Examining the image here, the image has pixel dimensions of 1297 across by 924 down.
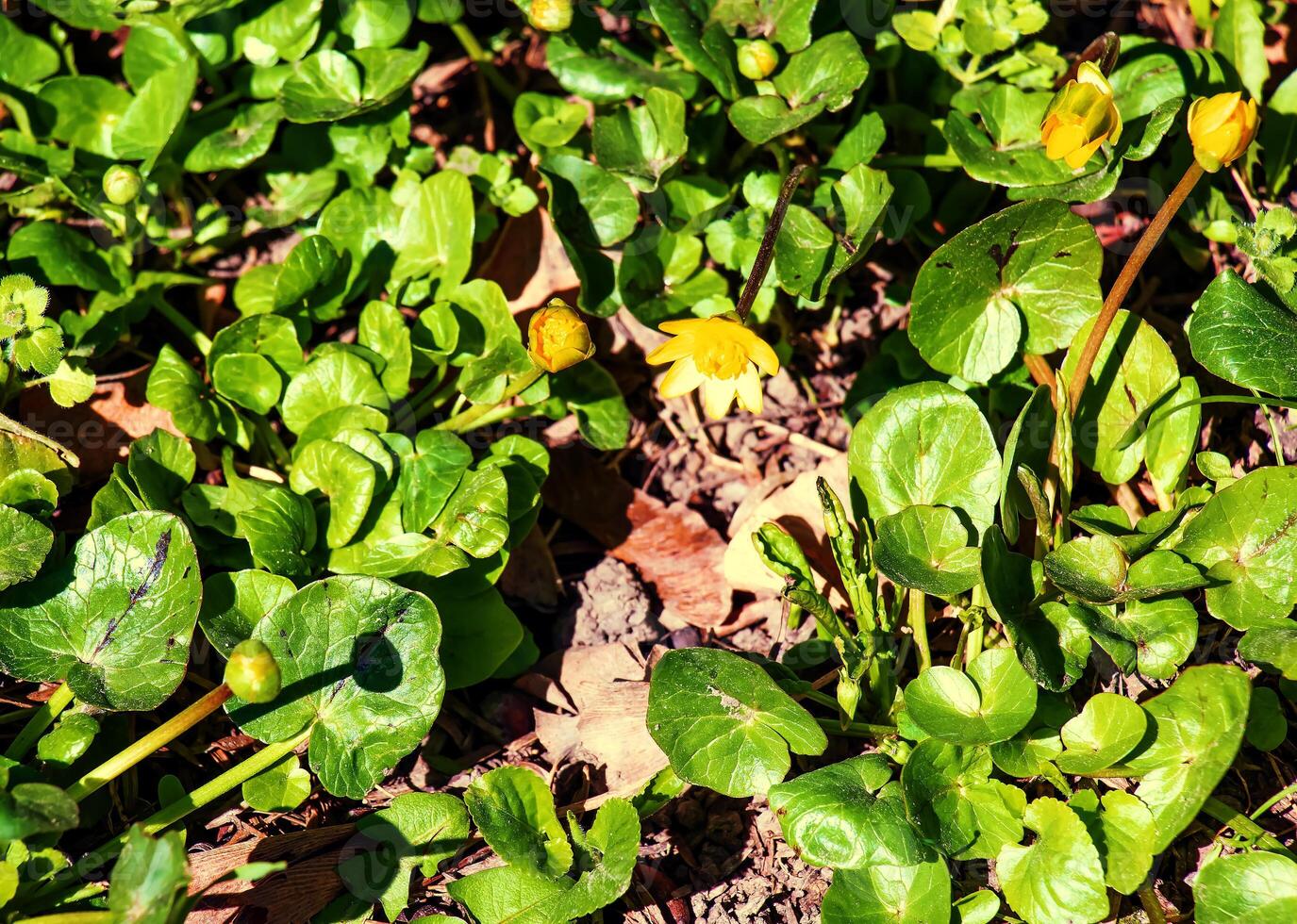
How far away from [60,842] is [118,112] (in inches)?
64.1

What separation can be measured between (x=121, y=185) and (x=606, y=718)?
4.90ft

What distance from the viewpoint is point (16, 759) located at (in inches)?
75.0

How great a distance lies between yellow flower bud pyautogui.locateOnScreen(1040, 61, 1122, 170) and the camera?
2.07 meters

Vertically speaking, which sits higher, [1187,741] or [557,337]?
[557,337]

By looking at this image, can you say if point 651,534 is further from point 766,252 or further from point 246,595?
point 246,595

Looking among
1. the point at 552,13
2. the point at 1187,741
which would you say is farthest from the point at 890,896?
the point at 552,13

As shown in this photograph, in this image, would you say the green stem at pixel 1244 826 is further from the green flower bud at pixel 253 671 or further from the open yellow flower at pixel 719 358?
the green flower bud at pixel 253 671

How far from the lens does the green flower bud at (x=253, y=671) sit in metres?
1.64

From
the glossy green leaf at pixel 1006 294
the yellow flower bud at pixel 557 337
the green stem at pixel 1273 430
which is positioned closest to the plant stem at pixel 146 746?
the yellow flower bud at pixel 557 337

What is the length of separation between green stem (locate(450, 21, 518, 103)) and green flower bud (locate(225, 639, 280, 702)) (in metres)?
1.68

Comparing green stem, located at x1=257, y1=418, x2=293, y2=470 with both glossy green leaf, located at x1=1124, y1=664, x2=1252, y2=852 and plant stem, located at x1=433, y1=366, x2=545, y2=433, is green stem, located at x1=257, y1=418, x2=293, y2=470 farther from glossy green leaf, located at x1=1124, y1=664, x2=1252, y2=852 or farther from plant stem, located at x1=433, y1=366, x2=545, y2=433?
glossy green leaf, located at x1=1124, y1=664, x2=1252, y2=852

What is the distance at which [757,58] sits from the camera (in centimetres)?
235

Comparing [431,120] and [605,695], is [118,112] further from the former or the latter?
[605,695]

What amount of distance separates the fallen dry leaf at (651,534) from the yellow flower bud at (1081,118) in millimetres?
1107
